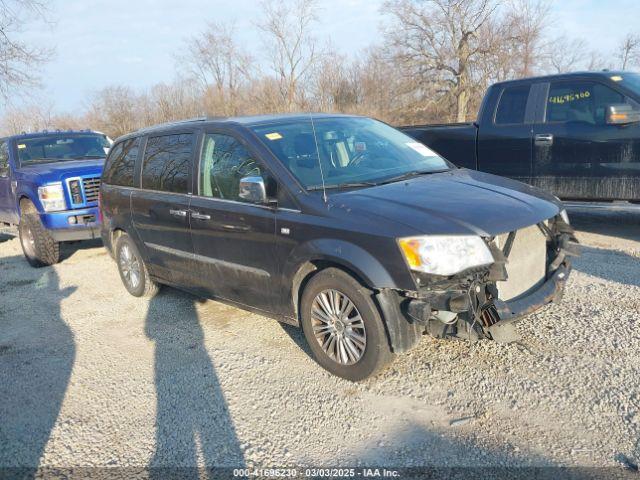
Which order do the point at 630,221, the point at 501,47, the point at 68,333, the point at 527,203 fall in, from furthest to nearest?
1. the point at 501,47
2. the point at 630,221
3. the point at 68,333
4. the point at 527,203

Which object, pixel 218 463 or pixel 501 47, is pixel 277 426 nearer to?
pixel 218 463

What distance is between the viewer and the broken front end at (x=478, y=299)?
10.4 feet

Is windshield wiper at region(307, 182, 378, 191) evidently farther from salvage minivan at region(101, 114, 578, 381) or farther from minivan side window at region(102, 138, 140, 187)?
minivan side window at region(102, 138, 140, 187)

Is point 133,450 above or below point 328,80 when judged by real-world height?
below

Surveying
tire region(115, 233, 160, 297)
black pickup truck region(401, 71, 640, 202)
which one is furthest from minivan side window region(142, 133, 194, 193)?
black pickup truck region(401, 71, 640, 202)

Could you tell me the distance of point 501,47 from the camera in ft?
106

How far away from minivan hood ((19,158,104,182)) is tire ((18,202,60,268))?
52 centimetres

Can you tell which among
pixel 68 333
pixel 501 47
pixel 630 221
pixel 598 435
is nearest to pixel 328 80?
pixel 501 47

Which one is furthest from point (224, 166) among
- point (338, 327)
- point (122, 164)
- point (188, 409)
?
point (122, 164)

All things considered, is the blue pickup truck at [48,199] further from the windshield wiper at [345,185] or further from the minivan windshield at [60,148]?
the windshield wiper at [345,185]

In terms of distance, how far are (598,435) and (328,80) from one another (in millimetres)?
32146

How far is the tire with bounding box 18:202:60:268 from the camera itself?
7703 mm

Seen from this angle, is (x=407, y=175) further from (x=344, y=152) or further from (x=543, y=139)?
(x=543, y=139)

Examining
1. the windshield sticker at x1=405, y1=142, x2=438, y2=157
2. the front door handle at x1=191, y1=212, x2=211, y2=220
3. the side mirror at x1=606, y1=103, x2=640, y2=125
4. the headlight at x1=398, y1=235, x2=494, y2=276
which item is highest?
the side mirror at x1=606, y1=103, x2=640, y2=125
